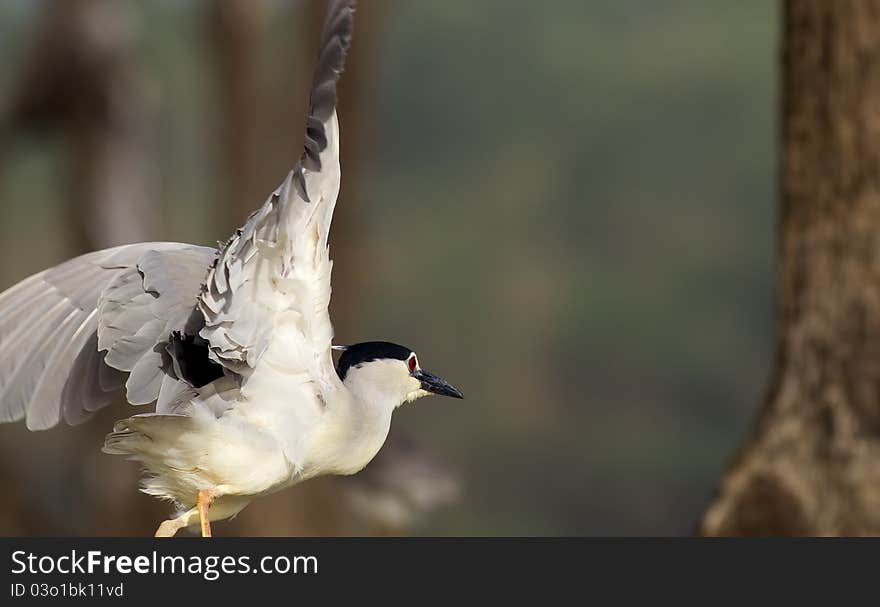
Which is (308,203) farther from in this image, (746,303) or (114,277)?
(746,303)

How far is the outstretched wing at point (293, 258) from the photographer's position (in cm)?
247

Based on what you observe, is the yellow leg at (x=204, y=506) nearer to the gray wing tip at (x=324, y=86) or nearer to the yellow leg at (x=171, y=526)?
the yellow leg at (x=171, y=526)

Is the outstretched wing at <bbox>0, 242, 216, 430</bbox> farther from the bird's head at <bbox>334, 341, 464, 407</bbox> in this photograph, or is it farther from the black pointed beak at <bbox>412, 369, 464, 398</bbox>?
the black pointed beak at <bbox>412, 369, 464, 398</bbox>

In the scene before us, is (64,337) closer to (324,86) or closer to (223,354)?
(223,354)

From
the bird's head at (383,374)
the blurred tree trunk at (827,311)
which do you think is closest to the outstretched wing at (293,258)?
the bird's head at (383,374)

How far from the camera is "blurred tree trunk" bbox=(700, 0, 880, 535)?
3.95 m

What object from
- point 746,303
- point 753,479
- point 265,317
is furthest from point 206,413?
point 746,303

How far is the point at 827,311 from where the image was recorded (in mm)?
4074

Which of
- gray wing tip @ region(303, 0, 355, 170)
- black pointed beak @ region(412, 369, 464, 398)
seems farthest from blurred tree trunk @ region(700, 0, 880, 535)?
gray wing tip @ region(303, 0, 355, 170)

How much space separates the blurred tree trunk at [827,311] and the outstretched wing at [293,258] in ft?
6.07

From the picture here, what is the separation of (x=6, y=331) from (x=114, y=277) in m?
0.32

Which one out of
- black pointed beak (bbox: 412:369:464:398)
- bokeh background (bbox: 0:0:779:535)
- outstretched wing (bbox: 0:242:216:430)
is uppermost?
bokeh background (bbox: 0:0:779:535)

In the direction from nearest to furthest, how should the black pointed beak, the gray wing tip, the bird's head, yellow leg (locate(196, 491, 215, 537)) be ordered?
the gray wing tip < yellow leg (locate(196, 491, 215, 537)) < the bird's head < the black pointed beak

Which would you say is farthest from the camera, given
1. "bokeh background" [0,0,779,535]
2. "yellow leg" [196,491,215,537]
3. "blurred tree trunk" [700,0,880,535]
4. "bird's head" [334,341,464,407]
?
"bokeh background" [0,0,779,535]
